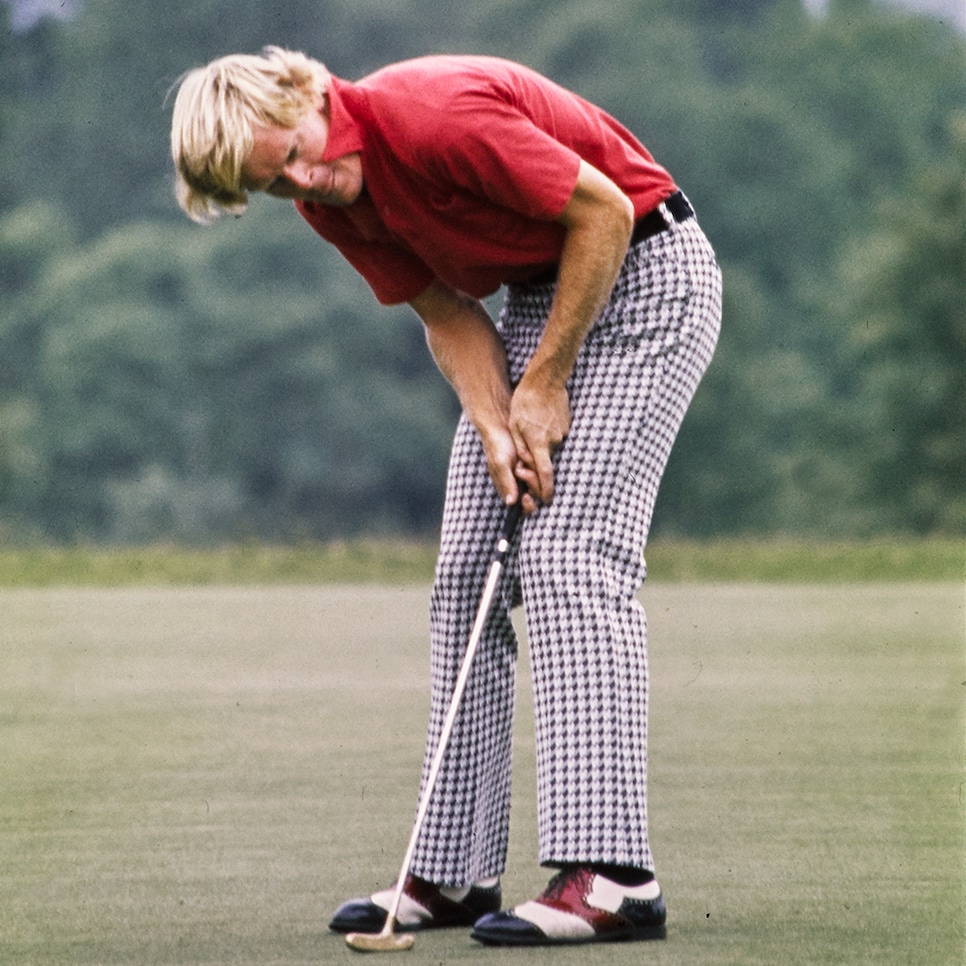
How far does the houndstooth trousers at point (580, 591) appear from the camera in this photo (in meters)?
3.48

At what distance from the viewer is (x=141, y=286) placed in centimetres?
4088

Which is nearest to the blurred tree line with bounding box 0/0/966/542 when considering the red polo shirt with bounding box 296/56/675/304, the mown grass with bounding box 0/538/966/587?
the mown grass with bounding box 0/538/966/587

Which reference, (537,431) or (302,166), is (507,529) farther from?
(302,166)

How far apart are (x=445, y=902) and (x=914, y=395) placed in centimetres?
3328

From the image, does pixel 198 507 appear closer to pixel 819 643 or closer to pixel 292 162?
pixel 819 643

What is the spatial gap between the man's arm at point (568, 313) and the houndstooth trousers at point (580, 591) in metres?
0.05

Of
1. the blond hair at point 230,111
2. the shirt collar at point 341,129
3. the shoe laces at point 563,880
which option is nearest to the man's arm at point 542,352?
the shirt collar at point 341,129

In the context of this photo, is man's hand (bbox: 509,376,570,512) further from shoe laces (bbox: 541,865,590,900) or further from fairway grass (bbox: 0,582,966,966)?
fairway grass (bbox: 0,582,966,966)

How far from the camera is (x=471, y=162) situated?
338 cm

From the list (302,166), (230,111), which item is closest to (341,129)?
(302,166)

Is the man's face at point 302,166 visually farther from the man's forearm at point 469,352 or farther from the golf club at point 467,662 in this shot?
the golf club at point 467,662

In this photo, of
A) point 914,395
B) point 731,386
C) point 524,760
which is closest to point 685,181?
point 731,386

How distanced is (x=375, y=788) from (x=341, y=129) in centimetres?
212

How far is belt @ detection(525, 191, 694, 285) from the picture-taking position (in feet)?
12.1
